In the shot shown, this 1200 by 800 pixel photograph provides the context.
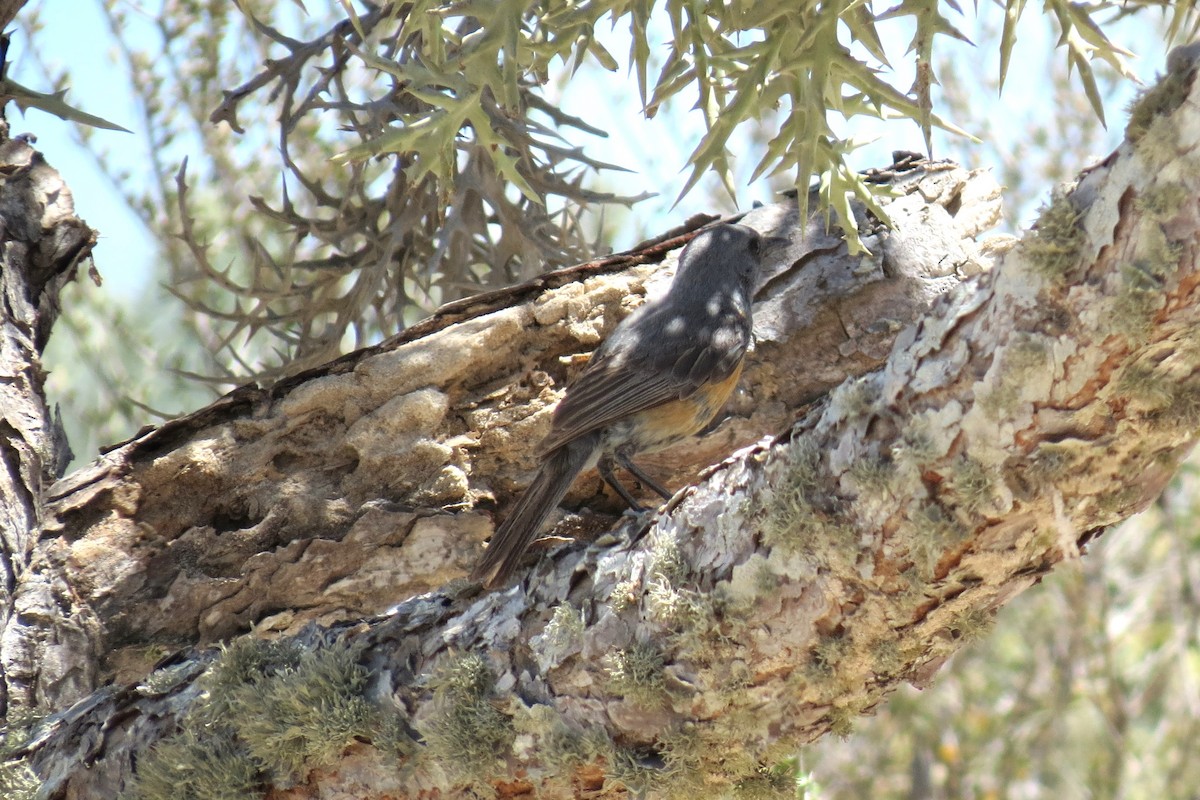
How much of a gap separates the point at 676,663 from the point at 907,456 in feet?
2.39

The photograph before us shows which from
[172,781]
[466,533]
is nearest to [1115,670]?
[466,533]

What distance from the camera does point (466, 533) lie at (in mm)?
3789

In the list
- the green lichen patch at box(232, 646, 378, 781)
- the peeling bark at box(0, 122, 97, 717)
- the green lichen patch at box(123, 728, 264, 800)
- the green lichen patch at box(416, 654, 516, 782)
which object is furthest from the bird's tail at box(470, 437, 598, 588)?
the peeling bark at box(0, 122, 97, 717)

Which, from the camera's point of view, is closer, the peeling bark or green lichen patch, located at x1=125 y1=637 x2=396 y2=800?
green lichen patch, located at x1=125 y1=637 x2=396 y2=800

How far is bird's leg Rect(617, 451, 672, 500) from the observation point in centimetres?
420

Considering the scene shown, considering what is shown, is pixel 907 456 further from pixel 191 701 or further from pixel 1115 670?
pixel 1115 670

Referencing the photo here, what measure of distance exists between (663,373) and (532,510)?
0.91m

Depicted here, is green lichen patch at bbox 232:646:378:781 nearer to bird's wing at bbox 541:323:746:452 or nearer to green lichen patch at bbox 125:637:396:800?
green lichen patch at bbox 125:637:396:800

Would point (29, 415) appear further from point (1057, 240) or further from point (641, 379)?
point (1057, 240)

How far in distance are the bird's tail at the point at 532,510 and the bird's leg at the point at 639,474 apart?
0.77 ft

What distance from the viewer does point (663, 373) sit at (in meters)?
4.26

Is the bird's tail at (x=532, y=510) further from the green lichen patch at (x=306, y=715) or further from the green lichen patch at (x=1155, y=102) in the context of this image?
the green lichen patch at (x=1155, y=102)

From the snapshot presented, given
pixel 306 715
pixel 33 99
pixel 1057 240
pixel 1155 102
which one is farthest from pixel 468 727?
pixel 33 99

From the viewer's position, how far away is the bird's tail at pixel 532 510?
3168 millimetres
